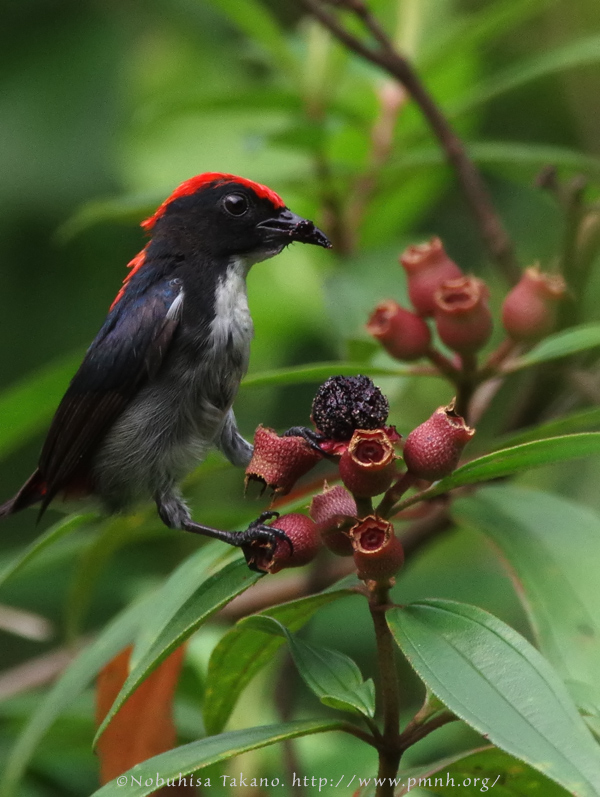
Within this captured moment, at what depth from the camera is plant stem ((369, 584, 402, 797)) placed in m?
1.56

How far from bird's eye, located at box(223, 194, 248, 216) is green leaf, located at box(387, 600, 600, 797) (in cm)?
148

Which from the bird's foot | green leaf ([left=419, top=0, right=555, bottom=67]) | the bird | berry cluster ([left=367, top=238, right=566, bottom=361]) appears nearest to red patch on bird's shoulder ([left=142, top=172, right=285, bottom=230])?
the bird

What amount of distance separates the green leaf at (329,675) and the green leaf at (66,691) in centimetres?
63

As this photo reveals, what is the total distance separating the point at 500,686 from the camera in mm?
1462

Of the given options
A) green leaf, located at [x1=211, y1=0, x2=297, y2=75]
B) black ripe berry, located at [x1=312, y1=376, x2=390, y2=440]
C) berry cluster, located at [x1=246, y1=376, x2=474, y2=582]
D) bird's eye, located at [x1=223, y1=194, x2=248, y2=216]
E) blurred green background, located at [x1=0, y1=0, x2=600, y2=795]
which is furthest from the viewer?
green leaf, located at [x1=211, y1=0, x2=297, y2=75]

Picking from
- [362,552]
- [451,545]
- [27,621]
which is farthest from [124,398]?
[451,545]

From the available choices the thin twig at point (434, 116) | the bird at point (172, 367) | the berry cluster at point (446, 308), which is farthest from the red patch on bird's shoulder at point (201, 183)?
the berry cluster at point (446, 308)

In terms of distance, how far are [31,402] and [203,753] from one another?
4.82ft

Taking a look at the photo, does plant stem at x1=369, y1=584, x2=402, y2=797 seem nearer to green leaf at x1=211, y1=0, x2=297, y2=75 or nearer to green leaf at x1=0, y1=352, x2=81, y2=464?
green leaf at x1=0, y1=352, x2=81, y2=464

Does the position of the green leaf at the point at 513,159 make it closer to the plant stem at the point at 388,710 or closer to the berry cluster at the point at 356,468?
the berry cluster at the point at 356,468

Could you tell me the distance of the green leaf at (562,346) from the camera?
2.23 meters

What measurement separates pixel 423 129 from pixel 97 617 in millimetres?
2625

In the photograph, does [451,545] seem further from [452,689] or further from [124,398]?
[452,689]

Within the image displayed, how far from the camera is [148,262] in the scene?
9.27 feet
